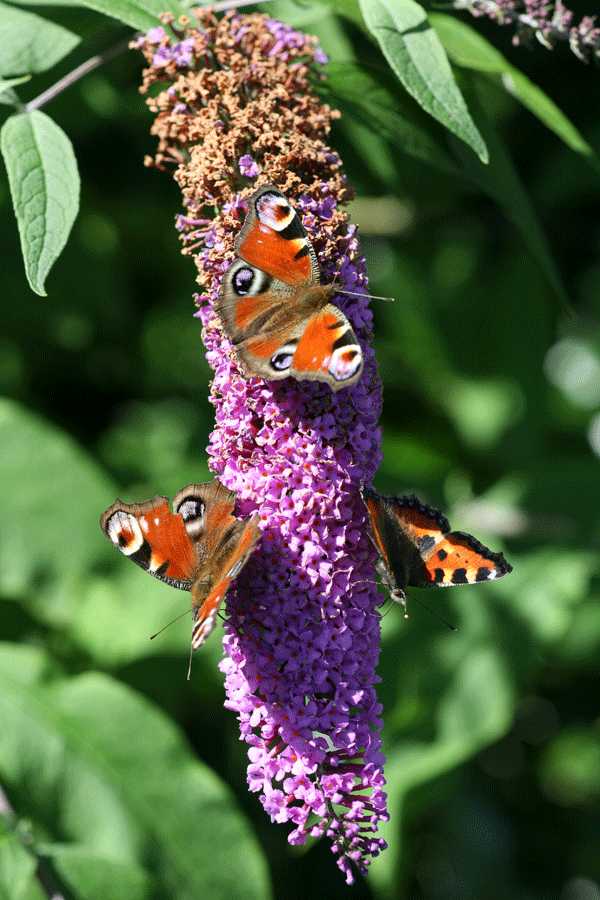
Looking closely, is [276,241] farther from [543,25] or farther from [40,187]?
[543,25]

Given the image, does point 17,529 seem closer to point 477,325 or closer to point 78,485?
point 78,485

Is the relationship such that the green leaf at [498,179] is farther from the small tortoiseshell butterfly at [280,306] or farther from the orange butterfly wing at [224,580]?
the orange butterfly wing at [224,580]

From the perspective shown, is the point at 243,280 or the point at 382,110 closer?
the point at 243,280

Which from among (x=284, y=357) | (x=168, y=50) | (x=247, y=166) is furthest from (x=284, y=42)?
(x=284, y=357)

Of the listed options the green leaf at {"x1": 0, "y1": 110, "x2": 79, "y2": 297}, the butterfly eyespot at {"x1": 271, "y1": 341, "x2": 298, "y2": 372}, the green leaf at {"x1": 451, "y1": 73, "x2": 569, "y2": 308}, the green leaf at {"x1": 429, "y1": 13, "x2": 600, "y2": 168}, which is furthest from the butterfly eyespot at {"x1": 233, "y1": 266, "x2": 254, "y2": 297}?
the green leaf at {"x1": 429, "y1": 13, "x2": 600, "y2": 168}

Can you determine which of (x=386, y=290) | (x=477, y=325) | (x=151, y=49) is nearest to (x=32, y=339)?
(x=386, y=290)

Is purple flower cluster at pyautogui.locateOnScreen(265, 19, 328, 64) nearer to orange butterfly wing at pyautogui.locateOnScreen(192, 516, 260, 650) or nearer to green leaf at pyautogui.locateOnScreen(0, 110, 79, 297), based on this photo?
green leaf at pyautogui.locateOnScreen(0, 110, 79, 297)
